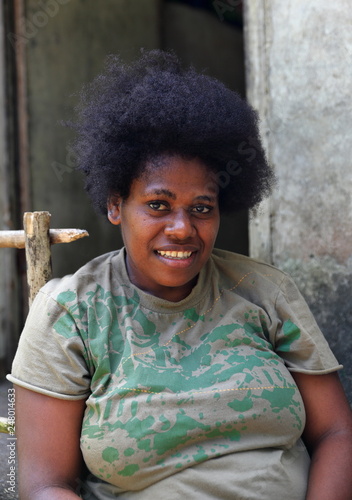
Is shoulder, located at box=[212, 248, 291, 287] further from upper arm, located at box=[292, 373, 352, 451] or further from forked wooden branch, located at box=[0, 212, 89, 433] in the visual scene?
forked wooden branch, located at box=[0, 212, 89, 433]

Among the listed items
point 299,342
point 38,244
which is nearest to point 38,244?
point 38,244

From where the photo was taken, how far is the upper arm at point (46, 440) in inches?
71.2

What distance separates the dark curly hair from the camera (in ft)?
6.52

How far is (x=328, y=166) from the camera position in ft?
9.23

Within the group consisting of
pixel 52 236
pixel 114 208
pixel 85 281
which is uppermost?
pixel 114 208

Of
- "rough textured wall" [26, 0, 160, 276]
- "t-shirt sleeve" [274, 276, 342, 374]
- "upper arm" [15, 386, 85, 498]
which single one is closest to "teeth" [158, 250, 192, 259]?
"t-shirt sleeve" [274, 276, 342, 374]

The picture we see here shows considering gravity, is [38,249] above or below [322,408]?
above

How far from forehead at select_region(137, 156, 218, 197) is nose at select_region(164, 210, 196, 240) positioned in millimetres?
62

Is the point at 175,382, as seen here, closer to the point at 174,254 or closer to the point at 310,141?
the point at 174,254

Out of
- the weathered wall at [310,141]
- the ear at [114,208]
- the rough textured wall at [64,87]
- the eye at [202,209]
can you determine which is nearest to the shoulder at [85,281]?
the ear at [114,208]

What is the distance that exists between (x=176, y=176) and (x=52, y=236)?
24.0 inches

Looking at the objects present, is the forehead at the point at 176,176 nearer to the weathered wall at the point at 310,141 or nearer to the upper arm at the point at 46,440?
the upper arm at the point at 46,440

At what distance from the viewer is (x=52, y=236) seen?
2.34 m

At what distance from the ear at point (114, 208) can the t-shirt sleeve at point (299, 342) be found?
56cm
